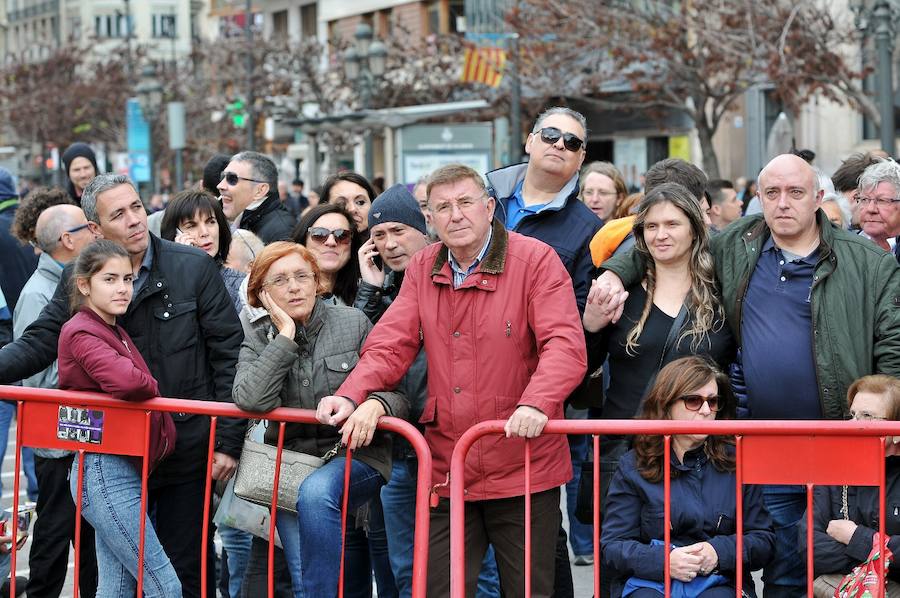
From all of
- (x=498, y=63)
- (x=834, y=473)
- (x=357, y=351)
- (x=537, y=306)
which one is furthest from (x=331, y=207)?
(x=498, y=63)

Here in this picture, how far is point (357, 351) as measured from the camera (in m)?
5.50

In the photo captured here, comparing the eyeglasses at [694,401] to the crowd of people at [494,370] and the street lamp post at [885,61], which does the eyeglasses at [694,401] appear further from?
the street lamp post at [885,61]

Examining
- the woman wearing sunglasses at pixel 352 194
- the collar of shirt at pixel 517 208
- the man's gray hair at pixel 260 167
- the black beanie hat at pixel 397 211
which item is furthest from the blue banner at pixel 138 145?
the collar of shirt at pixel 517 208

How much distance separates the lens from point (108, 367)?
532cm

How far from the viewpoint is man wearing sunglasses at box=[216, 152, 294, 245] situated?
8.18 m

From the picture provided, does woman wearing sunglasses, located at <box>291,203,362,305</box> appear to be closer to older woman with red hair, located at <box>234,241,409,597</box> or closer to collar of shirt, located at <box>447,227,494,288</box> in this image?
older woman with red hair, located at <box>234,241,409,597</box>

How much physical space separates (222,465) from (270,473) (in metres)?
0.34

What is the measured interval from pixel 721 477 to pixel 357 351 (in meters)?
1.49

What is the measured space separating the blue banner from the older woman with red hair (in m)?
27.8

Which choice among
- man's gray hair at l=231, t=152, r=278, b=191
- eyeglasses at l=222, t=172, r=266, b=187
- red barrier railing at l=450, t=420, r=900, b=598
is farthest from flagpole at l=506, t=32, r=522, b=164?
red barrier railing at l=450, t=420, r=900, b=598

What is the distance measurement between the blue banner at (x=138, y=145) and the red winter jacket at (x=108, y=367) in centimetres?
2766

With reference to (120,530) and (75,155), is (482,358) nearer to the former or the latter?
(120,530)

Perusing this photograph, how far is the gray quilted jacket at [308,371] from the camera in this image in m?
5.25

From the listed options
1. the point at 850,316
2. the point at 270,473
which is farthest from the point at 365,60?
the point at 850,316
